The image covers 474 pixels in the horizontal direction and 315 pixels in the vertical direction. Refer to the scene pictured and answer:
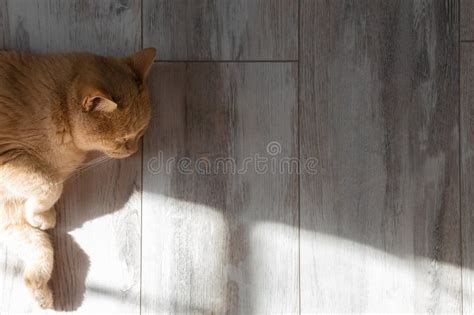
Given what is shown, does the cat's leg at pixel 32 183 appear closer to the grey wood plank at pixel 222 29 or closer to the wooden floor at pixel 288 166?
the wooden floor at pixel 288 166

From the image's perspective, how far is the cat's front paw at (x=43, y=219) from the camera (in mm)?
1265

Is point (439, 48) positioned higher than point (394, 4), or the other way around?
point (394, 4)

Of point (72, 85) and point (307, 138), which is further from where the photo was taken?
point (307, 138)

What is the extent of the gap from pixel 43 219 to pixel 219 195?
1.58ft

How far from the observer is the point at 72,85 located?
1.14 metres

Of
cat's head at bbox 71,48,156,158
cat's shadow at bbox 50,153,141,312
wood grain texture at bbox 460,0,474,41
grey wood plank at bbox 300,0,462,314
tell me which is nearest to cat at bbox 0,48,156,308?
cat's head at bbox 71,48,156,158

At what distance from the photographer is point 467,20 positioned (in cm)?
139

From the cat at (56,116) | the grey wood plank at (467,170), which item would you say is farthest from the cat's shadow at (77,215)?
the grey wood plank at (467,170)

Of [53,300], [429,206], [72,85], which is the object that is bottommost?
[53,300]

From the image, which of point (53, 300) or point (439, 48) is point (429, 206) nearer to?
point (439, 48)

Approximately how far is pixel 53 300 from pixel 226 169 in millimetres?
606

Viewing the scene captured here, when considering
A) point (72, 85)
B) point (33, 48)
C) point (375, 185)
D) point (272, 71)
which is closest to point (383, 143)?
point (375, 185)

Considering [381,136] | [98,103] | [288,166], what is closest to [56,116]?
[98,103]

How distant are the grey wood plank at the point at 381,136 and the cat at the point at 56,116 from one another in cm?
50
